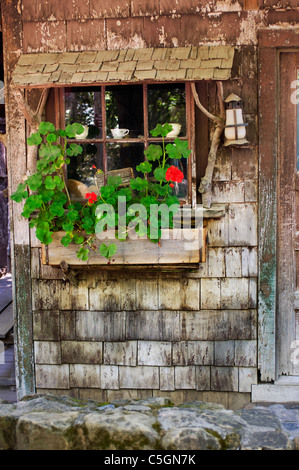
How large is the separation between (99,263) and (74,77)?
46.7 inches

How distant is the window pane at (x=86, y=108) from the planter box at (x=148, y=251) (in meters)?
0.78

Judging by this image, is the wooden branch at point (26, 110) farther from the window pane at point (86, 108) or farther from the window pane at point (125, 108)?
the window pane at point (125, 108)

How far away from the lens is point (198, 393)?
12.0 feet

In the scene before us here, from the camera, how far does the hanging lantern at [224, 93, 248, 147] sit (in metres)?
3.33

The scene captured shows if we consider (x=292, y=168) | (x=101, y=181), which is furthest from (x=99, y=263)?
(x=292, y=168)

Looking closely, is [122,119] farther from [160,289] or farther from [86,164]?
[160,289]

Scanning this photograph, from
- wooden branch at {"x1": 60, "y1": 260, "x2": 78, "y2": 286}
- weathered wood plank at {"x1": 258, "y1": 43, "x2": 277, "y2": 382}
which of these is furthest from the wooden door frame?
wooden branch at {"x1": 60, "y1": 260, "x2": 78, "y2": 286}

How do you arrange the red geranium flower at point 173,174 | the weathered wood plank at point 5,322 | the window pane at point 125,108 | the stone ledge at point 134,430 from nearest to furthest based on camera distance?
the stone ledge at point 134,430
the red geranium flower at point 173,174
the window pane at point 125,108
the weathered wood plank at point 5,322

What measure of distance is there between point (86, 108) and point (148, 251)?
1.09m


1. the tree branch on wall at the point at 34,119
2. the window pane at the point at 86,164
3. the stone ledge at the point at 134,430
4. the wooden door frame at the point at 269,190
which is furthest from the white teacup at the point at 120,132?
the stone ledge at the point at 134,430

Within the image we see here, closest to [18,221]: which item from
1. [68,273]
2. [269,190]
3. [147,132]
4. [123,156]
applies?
[68,273]

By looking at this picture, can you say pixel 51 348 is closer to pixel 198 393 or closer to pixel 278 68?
pixel 198 393

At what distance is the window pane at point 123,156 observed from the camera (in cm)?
354

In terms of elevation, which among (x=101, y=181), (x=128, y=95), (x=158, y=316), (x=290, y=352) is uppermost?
(x=128, y=95)
